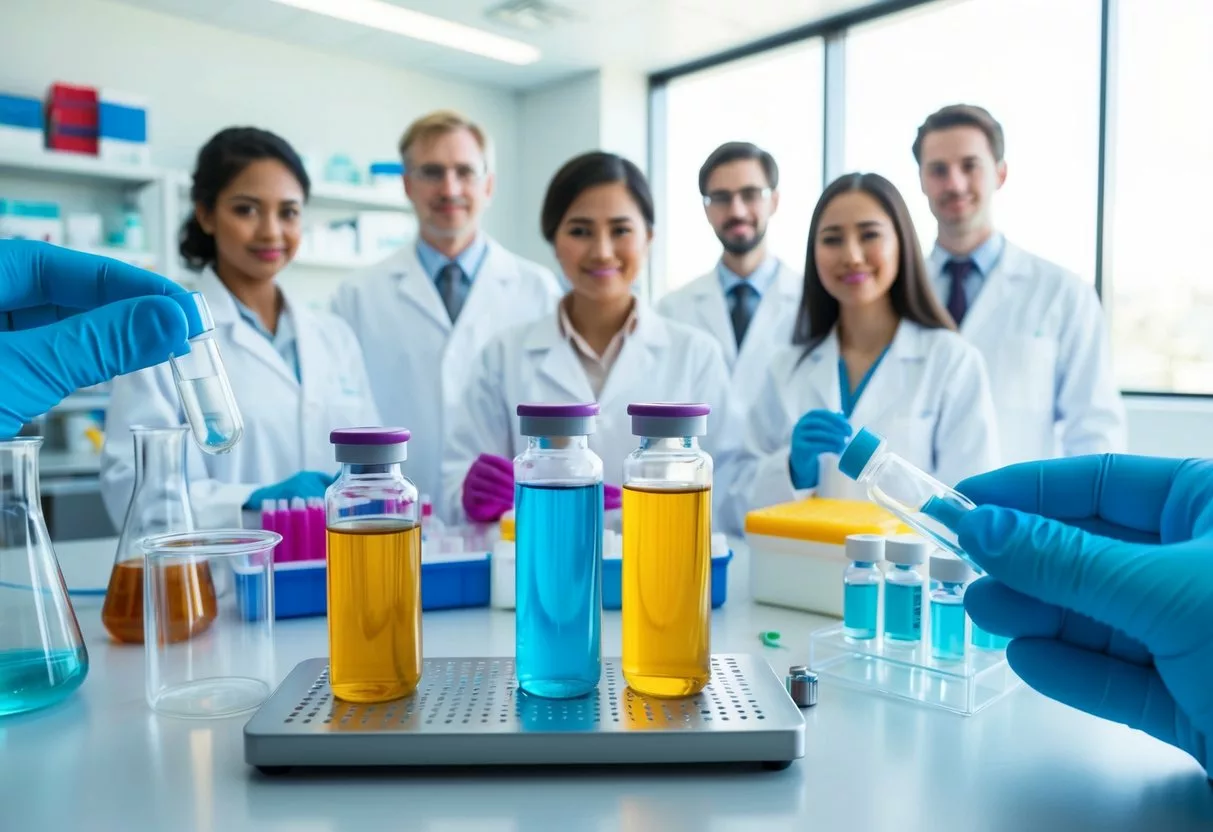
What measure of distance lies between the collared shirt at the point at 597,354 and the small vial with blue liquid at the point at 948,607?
132 cm

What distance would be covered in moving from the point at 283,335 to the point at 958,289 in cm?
197

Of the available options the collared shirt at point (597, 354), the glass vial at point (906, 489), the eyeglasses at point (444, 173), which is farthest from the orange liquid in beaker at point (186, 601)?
the eyeglasses at point (444, 173)

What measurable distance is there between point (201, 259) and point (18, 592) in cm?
167

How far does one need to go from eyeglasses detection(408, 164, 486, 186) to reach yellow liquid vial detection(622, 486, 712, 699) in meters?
2.32

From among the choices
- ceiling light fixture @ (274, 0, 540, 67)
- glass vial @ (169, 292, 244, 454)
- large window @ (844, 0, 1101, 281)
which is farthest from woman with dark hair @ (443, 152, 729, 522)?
ceiling light fixture @ (274, 0, 540, 67)

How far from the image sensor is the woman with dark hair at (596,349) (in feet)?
7.15

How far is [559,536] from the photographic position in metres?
0.82

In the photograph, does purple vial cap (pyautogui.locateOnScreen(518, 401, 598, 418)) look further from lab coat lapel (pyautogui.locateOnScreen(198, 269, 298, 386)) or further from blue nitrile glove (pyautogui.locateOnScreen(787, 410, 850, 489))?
lab coat lapel (pyautogui.locateOnScreen(198, 269, 298, 386))

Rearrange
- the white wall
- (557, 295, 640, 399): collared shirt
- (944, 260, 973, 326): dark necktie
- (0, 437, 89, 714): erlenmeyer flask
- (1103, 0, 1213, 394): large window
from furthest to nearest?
the white wall < (1103, 0, 1213, 394): large window < (944, 260, 973, 326): dark necktie < (557, 295, 640, 399): collared shirt < (0, 437, 89, 714): erlenmeyer flask

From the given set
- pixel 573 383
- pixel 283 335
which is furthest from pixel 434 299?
pixel 573 383

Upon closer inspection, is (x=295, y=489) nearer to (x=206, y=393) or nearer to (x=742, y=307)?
(x=206, y=393)

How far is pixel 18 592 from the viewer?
92 cm

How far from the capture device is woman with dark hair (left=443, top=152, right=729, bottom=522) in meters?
2.18

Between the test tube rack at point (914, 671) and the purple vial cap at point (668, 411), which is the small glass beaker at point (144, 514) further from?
the test tube rack at point (914, 671)
